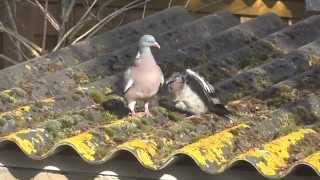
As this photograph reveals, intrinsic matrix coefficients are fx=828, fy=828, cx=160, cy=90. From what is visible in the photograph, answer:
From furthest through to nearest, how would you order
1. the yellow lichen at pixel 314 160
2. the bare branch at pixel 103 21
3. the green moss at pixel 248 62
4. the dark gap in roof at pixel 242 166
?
the bare branch at pixel 103 21 < the green moss at pixel 248 62 < the dark gap in roof at pixel 242 166 < the yellow lichen at pixel 314 160

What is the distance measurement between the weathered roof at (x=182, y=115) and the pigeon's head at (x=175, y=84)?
0.13 m

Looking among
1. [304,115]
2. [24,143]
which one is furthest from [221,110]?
[24,143]

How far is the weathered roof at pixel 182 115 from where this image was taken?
13.3ft

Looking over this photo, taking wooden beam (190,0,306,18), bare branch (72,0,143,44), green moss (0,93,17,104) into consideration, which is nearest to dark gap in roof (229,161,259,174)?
green moss (0,93,17,104)

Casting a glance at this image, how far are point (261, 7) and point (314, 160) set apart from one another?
411 cm

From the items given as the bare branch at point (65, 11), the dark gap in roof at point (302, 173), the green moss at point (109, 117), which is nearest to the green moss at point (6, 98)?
the green moss at point (109, 117)

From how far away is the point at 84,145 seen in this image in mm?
4207

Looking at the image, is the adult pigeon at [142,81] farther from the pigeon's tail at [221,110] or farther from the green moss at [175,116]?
the pigeon's tail at [221,110]

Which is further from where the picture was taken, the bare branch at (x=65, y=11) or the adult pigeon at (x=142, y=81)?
the bare branch at (x=65, y=11)

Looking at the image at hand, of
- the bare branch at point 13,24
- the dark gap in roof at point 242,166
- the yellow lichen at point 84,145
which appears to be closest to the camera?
the dark gap in roof at point 242,166

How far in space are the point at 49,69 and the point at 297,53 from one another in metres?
1.72

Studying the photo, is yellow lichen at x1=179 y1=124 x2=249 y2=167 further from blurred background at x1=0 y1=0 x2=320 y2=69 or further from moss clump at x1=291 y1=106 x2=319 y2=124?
blurred background at x1=0 y1=0 x2=320 y2=69

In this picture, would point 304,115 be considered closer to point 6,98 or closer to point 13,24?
point 6,98

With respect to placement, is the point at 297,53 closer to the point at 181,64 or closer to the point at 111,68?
the point at 181,64
